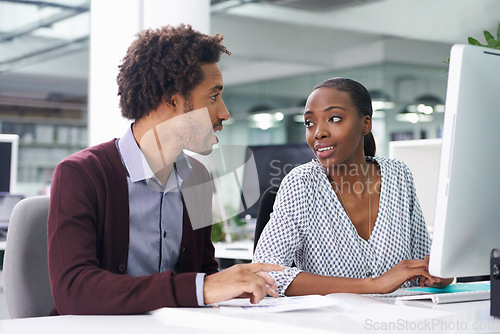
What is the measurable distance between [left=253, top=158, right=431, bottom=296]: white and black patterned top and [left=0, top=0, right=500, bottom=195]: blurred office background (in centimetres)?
526

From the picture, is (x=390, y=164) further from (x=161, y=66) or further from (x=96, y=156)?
(x=96, y=156)

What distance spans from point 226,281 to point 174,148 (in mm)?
444

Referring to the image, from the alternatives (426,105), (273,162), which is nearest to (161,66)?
(273,162)

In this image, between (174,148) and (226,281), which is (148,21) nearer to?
(174,148)

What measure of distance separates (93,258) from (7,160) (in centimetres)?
265

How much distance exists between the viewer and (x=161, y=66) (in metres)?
1.47

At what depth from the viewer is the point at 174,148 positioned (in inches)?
57.9

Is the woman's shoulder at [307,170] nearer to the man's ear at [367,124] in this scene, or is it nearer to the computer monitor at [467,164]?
the man's ear at [367,124]

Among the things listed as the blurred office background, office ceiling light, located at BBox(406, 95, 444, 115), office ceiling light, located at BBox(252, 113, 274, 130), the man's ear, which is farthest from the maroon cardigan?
office ceiling light, located at BBox(252, 113, 274, 130)

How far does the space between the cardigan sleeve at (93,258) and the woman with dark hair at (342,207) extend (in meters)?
0.35

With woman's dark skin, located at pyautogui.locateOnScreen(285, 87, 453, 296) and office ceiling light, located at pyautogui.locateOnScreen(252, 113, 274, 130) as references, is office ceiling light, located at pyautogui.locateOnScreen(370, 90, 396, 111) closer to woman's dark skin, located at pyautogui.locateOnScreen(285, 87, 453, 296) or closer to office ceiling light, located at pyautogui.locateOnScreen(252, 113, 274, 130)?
office ceiling light, located at pyautogui.locateOnScreen(252, 113, 274, 130)

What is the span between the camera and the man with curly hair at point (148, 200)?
3.77ft

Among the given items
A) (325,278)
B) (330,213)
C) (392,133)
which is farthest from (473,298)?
(392,133)

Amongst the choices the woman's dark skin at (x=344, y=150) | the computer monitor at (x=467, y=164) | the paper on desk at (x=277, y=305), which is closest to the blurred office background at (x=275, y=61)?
the woman's dark skin at (x=344, y=150)
